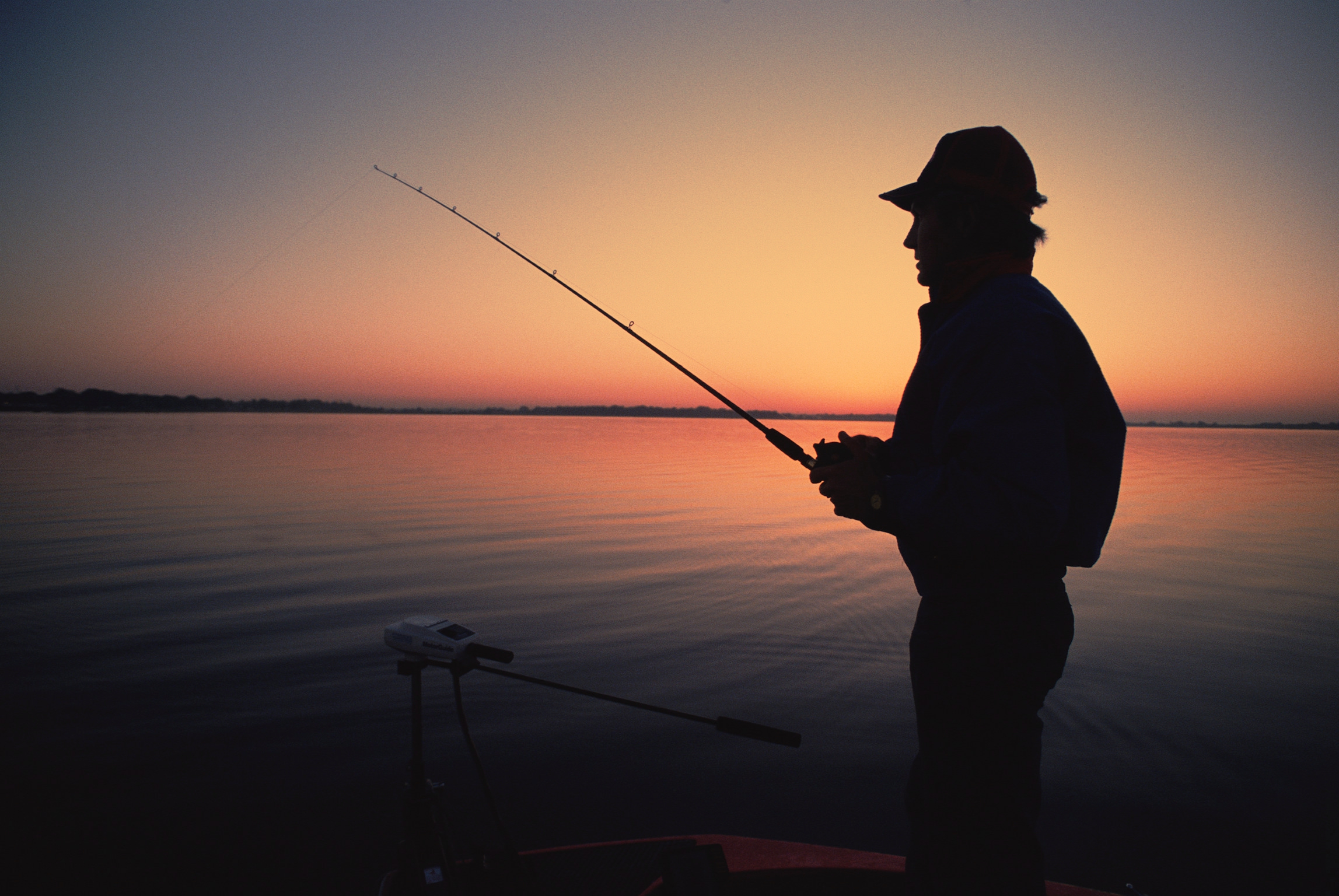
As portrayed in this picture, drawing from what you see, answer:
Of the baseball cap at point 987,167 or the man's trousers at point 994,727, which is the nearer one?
the man's trousers at point 994,727

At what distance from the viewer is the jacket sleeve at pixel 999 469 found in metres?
1.53

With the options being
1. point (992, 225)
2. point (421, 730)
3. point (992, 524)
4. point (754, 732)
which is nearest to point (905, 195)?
point (992, 225)

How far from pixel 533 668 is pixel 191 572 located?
20.3 ft

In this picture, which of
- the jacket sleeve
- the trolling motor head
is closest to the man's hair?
the jacket sleeve

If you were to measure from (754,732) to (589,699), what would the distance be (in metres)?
4.14

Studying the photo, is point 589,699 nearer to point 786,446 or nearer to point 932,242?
point 786,446

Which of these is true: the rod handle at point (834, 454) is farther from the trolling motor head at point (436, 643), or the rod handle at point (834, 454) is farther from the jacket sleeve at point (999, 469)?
the trolling motor head at point (436, 643)

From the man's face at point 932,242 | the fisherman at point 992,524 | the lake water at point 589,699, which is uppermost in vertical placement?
the man's face at point 932,242

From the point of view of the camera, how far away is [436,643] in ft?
8.15

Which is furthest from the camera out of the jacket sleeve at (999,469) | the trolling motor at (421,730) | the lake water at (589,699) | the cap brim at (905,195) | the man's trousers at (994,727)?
the lake water at (589,699)

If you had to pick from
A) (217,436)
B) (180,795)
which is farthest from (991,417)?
(217,436)

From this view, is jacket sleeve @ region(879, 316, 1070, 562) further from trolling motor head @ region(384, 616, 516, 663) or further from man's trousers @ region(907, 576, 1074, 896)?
trolling motor head @ region(384, 616, 516, 663)

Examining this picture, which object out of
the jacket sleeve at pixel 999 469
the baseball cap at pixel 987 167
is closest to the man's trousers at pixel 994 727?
the jacket sleeve at pixel 999 469

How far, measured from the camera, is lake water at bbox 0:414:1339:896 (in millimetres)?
4234
